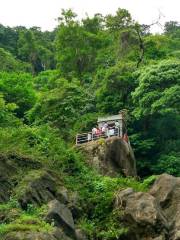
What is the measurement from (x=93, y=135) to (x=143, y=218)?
9992 mm

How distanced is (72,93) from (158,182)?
12755mm

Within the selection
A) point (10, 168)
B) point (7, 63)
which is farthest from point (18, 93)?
point (10, 168)

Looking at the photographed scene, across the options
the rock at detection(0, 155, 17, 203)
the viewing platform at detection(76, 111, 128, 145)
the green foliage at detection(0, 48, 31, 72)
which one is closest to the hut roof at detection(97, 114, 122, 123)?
the viewing platform at detection(76, 111, 128, 145)

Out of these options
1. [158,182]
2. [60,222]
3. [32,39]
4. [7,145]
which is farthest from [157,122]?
[32,39]

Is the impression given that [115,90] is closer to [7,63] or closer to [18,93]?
[18,93]

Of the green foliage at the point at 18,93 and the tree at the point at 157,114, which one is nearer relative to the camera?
the tree at the point at 157,114

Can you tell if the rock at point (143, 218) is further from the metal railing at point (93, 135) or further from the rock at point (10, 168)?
the metal railing at point (93, 135)

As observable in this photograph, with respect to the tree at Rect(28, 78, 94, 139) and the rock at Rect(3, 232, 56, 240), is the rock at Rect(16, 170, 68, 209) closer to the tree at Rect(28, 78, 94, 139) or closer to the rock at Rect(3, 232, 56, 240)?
the rock at Rect(3, 232, 56, 240)

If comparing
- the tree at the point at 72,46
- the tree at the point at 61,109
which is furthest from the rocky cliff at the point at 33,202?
the tree at the point at 72,46

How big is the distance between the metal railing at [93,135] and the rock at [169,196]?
20.9ft

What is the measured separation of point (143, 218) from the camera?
20.1 meters

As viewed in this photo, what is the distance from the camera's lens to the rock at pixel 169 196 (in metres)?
21.1

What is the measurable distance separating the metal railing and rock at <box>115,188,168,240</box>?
8425mm

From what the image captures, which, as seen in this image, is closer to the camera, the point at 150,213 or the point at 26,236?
the point at 26,236
